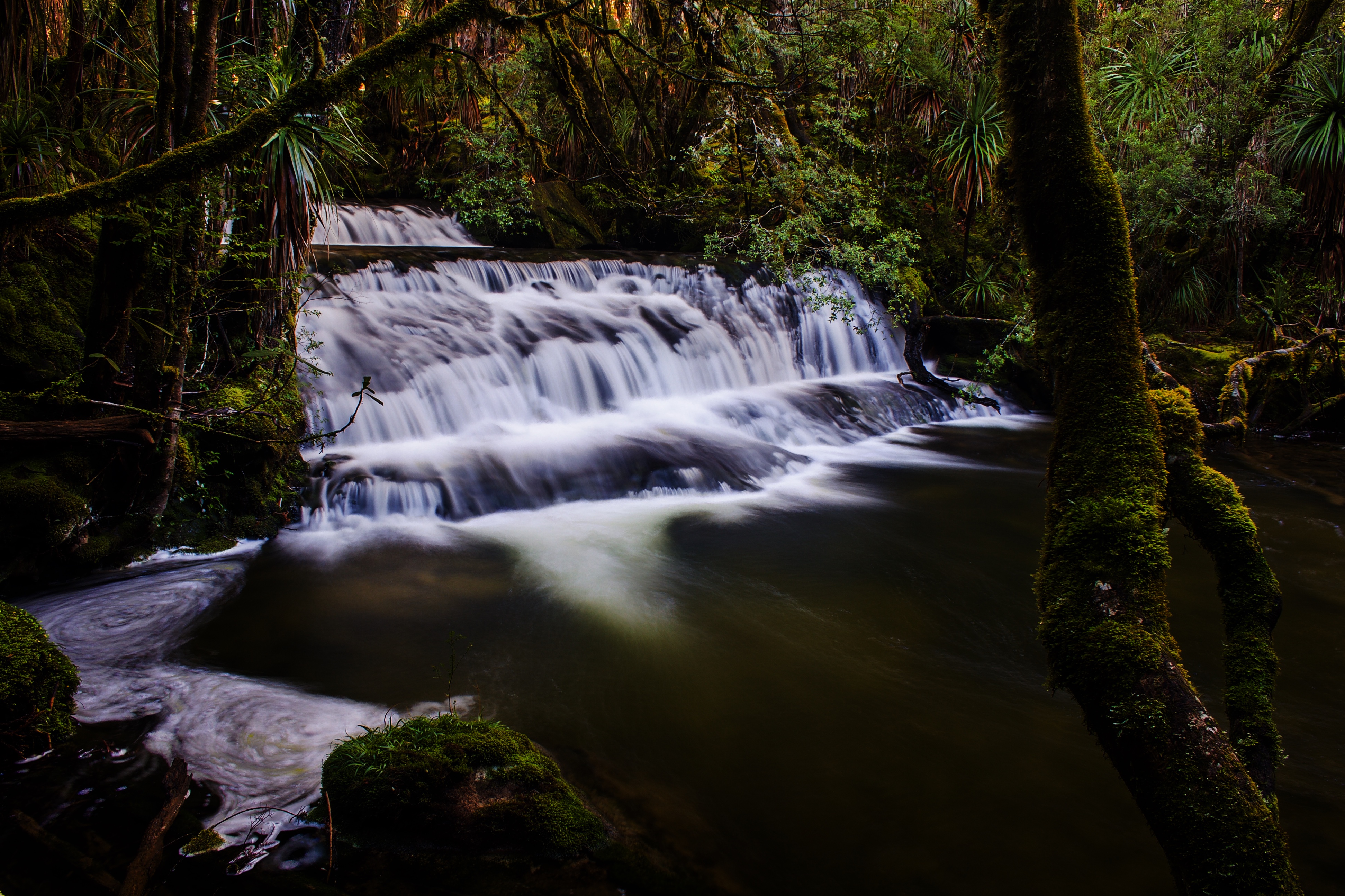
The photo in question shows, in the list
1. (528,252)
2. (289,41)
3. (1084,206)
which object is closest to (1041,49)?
(1084,206)

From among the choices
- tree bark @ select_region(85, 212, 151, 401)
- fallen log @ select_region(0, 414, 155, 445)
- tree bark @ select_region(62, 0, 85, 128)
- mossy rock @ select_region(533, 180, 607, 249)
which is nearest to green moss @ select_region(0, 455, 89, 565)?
fallen log @ select_region(0, 414, 155, 445)

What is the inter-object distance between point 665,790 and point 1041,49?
301 cm

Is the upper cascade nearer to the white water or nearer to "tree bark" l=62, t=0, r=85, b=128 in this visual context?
the white water

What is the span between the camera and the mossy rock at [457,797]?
8.93ft

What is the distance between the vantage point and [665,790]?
10.5 ft

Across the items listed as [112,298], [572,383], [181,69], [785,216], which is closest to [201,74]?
[181,69]

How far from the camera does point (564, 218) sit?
13.1 meters

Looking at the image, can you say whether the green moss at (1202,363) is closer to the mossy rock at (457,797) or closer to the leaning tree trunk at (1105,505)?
the leaning tree trunk at (1105,505)

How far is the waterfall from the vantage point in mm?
6930

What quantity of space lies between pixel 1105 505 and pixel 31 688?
4.11 m

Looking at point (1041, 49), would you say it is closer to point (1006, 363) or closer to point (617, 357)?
point (617, 357)

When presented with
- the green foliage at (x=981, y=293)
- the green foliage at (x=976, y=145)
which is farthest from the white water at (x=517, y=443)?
the green foliage at (x=976, y=145)

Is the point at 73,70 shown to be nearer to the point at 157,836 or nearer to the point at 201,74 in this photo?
the point at 201,74

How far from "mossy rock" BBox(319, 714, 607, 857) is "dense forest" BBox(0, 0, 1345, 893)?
187cm
